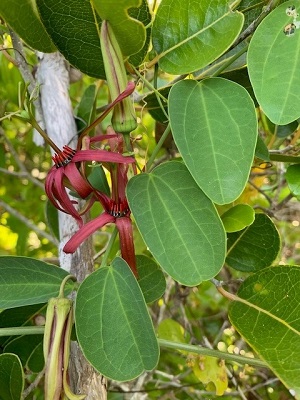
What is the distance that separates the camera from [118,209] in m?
0.67

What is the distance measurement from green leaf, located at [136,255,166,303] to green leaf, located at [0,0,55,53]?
13.0 inches

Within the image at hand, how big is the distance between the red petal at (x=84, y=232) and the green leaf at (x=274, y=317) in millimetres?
219

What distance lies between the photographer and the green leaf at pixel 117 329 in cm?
60

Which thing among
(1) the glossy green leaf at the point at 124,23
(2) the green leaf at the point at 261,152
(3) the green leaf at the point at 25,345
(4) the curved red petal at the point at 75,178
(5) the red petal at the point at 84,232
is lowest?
(3) the green leaf at the point at 25,345

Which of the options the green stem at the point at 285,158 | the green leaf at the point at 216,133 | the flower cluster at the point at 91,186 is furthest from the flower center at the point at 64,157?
the green stem at the point at 285,158

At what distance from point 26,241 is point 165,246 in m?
1.06

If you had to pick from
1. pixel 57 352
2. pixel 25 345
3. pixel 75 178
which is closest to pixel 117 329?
pixel 57 352

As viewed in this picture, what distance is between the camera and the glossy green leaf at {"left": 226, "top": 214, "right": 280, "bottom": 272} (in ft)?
2.85

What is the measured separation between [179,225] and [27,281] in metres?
0.22

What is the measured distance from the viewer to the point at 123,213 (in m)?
0.67

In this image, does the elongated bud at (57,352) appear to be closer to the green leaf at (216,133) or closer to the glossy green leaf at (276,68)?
the green leaf at (216,133)

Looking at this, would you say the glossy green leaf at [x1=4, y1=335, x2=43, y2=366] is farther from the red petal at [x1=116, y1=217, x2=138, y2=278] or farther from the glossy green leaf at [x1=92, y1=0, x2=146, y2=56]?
the glossy green leaf at [x1=92, y1=0, x2=146, y2=56]

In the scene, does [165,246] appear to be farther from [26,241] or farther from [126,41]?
[26,241]

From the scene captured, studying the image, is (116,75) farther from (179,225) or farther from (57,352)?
(57,352)
